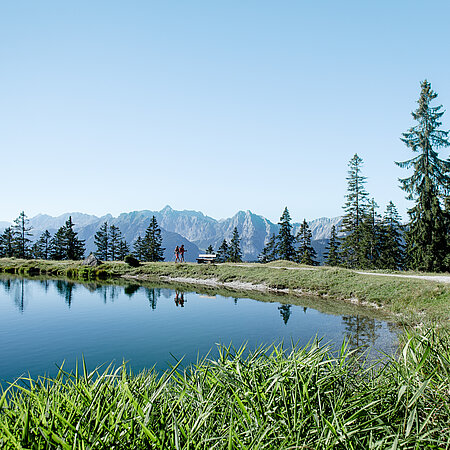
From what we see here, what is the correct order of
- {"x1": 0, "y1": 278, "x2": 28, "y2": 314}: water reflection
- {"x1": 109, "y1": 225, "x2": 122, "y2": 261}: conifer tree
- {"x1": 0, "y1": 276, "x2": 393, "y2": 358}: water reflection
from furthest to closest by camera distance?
{"x1": 109, "y1": 225, "x2": 122, "y2": 261}: conifer tree → {"x1": 0, "y1": 278, "x2": 28, "y2": 314}: water reflection → {"x1": 0, "y1": 276, "x2": 393, "y2": 358}: water reflection

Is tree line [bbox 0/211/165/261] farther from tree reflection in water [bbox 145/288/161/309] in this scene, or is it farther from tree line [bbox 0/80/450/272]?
tree reflection in water [bbox 145/288/161/309]

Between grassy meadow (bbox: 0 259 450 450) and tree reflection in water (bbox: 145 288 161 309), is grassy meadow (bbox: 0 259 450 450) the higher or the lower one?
the higher one

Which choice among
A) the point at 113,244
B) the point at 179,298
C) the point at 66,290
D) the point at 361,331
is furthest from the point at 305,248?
the point at 361,331

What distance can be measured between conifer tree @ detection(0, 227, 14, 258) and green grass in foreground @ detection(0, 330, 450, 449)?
74.8 meters

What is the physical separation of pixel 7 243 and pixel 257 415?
77597 millimetres

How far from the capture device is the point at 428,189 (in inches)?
1175

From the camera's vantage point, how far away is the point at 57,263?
46406mm

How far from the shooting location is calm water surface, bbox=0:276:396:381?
11.2 meters

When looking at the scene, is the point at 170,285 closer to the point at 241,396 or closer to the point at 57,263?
the point at 57,263

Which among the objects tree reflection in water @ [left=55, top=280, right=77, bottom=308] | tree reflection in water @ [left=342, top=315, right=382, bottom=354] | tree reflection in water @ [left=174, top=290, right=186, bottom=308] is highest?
tree reflection in water @ [left=342, top=315, right=382, bottom=354]

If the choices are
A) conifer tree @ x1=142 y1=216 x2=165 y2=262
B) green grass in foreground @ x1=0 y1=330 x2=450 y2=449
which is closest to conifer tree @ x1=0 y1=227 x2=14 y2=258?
conifer tree @ x1=142 y1=216 x2=165 y2=262

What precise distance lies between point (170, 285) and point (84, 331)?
631 inches

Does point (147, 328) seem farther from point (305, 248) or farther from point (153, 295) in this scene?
point (305, 248)

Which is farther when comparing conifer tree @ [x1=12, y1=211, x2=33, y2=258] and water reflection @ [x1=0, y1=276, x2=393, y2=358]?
conifer tree @ [x1=12, y1=211, x2=33, y2=258]
